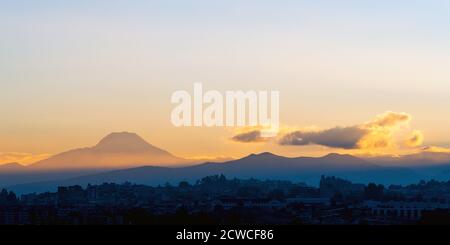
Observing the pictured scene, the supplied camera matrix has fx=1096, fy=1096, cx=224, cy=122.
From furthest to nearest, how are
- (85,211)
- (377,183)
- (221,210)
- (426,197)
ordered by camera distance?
(377,183)
(426,197)
(85,211)
(221,210)

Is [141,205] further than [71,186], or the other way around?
[71,186]
